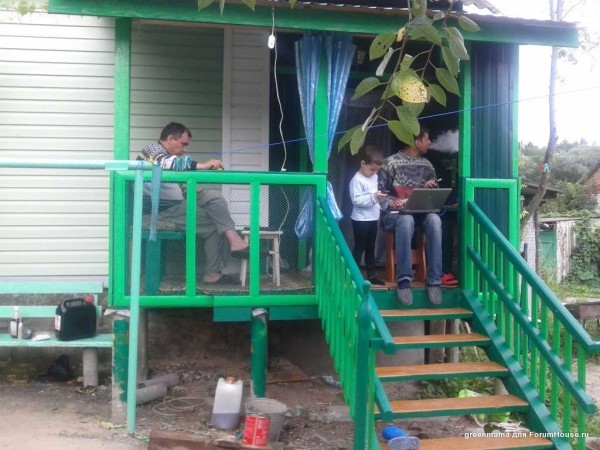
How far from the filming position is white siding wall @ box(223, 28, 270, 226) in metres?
7.47

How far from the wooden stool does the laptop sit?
0.32 metres

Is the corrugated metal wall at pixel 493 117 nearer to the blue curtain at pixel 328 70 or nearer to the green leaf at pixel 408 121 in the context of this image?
the blue curtain at pixel 328 70

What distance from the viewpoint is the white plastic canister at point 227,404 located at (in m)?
5.49

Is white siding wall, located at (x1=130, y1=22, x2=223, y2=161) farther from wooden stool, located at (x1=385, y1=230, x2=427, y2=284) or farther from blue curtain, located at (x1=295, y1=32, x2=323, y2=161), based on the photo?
wooden stool, located at (x1=385, y1=230, x2=427, y2=284)

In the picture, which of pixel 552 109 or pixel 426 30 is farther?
pixel 552 109

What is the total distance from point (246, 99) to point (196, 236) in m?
2.51

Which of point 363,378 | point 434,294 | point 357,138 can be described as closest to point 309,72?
point 434,294

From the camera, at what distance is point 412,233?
5910 mm

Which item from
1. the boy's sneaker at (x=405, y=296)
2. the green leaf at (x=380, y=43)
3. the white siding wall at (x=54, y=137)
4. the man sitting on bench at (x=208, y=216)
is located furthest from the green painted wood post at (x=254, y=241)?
the white siding wall at (x=54, y=137)

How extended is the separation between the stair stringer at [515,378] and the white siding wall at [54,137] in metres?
4.13

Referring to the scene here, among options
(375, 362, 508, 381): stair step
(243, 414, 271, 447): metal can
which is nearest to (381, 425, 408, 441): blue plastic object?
(375, 362, 508, 381): stair step

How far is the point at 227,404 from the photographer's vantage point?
5496 millimetres

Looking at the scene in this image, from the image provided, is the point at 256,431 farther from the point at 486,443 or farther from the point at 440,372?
the point at 486,443

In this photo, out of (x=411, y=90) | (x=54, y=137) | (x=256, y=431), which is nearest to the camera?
(x=411, y=90)
